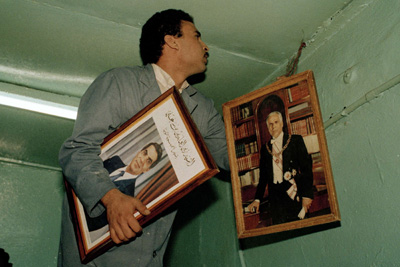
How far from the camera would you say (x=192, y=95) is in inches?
92.7

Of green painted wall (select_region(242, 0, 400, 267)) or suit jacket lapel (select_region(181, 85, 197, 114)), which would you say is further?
suit jacket lapel (select_region(181, 85, 197, 114))

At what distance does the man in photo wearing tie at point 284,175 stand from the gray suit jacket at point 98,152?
1.63ft

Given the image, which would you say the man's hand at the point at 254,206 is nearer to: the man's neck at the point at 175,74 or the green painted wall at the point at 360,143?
the green painted wall at the point at 360,143

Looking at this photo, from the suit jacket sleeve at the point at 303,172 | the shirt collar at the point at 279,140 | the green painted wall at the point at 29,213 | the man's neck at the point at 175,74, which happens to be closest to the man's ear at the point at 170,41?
the man's neck at the point at 175,74

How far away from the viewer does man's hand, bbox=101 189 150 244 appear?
151 centimetres

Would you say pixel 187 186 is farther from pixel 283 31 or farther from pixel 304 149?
pixel 283 31

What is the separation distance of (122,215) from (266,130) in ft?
2.67

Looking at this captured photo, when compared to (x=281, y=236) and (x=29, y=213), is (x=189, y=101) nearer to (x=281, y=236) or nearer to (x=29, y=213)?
(x=281, y=236)

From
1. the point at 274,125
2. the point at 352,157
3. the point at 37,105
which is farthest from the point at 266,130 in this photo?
the point at 37,105

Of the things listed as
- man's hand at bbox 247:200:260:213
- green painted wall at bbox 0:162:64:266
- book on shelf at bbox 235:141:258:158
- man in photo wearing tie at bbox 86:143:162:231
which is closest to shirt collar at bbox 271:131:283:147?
book on shelf at bbox 235:141:258:158

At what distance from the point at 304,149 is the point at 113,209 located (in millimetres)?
845

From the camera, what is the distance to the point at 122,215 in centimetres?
152

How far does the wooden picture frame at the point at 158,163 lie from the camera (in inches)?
60.8

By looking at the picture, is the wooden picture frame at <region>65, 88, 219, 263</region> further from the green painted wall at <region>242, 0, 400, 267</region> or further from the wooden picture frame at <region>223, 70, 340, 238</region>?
the green painted wall at <region>242, 0, 400, 267</region>
